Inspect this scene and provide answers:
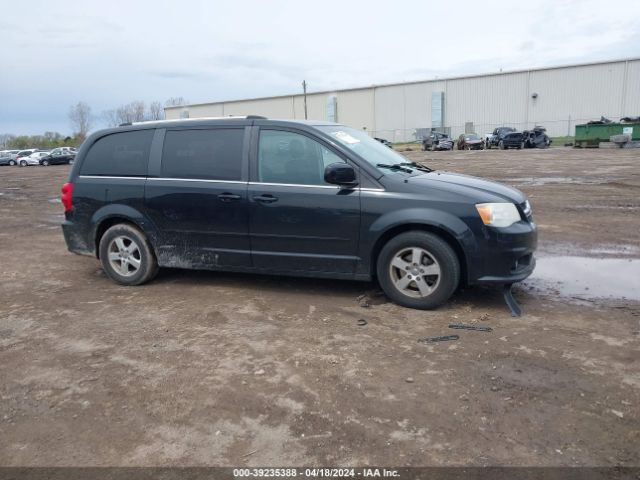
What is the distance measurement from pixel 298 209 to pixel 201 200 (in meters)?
Result: 1.10

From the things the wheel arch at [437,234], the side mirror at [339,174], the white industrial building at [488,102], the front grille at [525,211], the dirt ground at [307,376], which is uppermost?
the white industrial building at [488,102]

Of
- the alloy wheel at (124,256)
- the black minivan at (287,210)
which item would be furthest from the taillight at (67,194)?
the alloy wheel at (124,256)

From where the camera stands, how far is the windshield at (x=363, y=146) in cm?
546

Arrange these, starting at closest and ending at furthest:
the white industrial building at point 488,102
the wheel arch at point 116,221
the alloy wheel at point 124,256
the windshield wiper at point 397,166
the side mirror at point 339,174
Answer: the side mirror at point 339,174 < the windshield wiper at point 397,166 < the wheel arch at point 116,221 < the alloy wheel at point 124,256 < the white industrial building at point 488,102

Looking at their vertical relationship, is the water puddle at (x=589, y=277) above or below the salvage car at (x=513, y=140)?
below

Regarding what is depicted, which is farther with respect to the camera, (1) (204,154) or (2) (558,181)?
(2) (558,181)

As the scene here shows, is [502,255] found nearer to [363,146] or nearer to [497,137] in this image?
[363,146]

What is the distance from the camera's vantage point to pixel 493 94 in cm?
5975

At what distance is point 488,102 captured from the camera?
198ft

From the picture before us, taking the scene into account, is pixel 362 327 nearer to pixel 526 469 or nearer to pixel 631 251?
pixel 526 469

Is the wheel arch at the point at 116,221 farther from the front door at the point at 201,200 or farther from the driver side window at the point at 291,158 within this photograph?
the driver side window at the point at 291,158

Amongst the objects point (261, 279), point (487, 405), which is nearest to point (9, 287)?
point (261, 279)

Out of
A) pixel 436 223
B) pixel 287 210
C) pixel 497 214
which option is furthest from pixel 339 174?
pixel 497 214

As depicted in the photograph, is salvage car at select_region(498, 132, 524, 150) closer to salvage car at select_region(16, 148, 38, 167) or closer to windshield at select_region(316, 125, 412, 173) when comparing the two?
windshield at select_region(316, 125, 412, 173)
